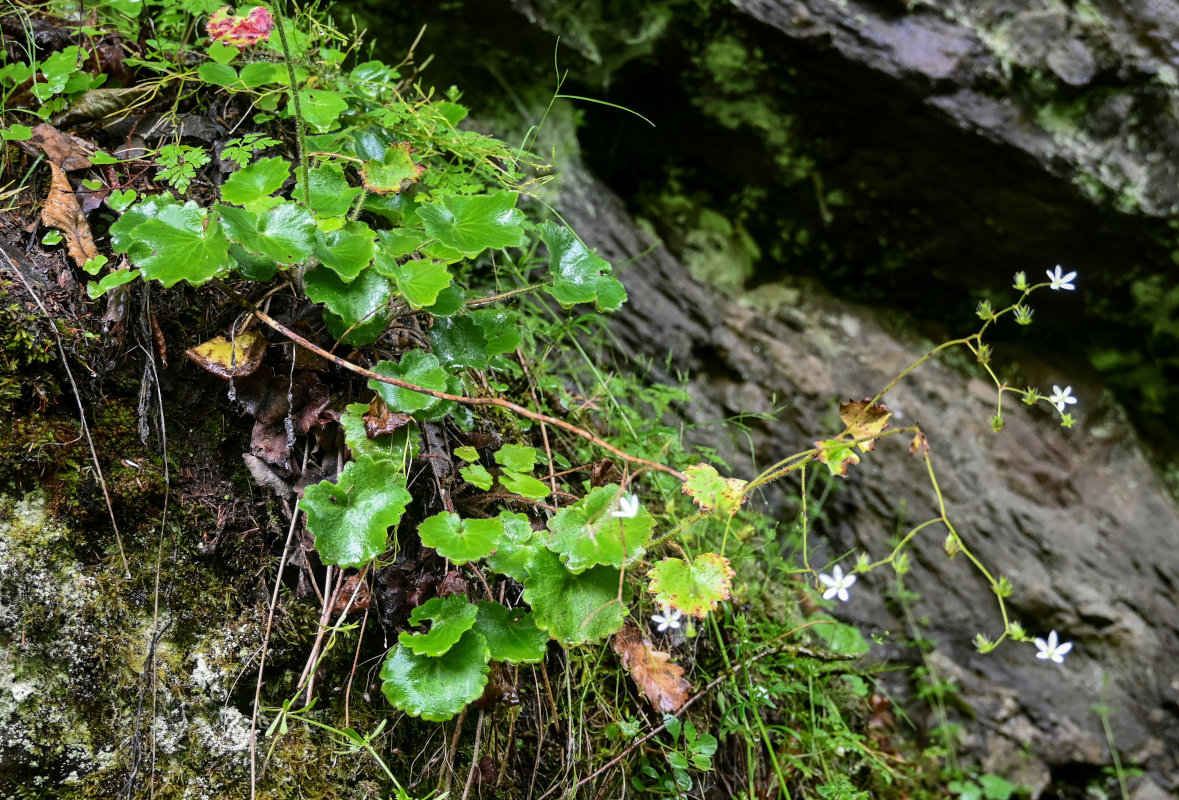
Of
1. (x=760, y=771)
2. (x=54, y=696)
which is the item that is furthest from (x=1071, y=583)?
(x=54, y=696)

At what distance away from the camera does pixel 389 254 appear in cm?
139

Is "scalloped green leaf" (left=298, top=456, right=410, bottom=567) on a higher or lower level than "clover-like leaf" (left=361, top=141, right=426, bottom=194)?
lower

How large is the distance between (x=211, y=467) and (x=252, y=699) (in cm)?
46

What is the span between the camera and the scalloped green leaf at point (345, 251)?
1.33 m

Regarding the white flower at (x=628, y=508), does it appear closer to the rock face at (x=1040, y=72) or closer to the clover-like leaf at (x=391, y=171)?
the clover-like leaf at (x=391, y=171)

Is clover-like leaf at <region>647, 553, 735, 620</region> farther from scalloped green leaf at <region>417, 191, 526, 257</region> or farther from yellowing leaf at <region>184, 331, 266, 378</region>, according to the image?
yellowing leaf at <region>184, 331, 266, 378</region>

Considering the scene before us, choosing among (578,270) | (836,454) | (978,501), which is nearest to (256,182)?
(578,270)

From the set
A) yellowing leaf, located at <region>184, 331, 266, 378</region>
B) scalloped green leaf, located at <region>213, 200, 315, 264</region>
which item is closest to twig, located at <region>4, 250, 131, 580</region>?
yellowing leaf, located at <region>184, 331, 266, 378</region>

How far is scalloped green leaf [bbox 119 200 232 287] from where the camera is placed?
1214mm

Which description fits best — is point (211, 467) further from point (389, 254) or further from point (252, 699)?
point (389, 254)

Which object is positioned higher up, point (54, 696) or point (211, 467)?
point (211, 467)

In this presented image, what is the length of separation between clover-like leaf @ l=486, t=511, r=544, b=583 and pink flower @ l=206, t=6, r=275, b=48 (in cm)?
132

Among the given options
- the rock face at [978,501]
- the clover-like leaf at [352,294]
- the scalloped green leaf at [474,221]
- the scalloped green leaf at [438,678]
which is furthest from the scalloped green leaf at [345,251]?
the rock face at [978,501]

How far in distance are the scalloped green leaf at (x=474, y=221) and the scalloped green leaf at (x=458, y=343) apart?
168 mm
